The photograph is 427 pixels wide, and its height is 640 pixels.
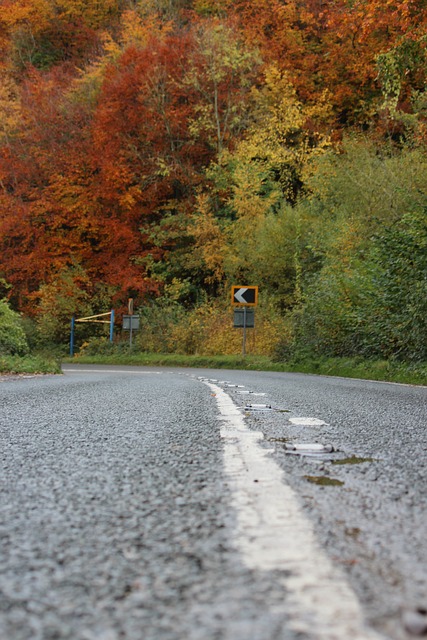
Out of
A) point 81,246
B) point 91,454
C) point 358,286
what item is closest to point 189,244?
point 81,246

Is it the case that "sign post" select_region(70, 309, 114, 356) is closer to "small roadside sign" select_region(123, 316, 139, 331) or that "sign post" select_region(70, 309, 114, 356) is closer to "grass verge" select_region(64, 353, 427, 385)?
"small roadside sign" select_region(123, 316, 139, 331)

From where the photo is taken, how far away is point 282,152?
31625 millimetres

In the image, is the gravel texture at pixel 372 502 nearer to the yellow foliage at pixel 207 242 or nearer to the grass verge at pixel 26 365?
the grass verge at pixel 26 365

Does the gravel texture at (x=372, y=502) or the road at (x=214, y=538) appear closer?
the road at (x=214, y=538)

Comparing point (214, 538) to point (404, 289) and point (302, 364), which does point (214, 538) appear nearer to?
point (404, 289)

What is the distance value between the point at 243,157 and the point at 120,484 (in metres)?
30.7

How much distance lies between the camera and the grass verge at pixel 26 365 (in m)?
14.1

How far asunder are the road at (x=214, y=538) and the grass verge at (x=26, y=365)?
10902 millimetres

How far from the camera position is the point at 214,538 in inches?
60.9

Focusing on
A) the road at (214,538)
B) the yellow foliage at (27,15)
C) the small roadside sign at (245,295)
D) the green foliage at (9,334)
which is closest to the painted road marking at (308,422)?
the road at (214,538)

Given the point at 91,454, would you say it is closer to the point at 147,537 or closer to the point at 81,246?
the point at 147,537

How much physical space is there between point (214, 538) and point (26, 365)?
13.9 meters

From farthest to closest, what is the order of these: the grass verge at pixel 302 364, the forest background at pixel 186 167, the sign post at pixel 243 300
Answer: the forest background at pixel 186 167, the sign post at pixel 243 300, the grass verge at pixel 302 364

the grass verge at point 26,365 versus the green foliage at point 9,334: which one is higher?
the green foliage at point 9,334
